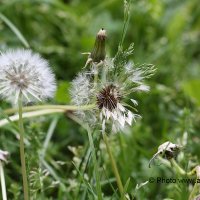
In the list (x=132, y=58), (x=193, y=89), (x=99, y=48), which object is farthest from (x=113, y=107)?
(x=132, y=58)

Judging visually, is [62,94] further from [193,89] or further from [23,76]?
[23,76]

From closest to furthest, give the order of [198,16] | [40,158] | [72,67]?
[40,158] → [72,67] → [198,16]

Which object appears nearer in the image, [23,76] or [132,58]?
[23,76]

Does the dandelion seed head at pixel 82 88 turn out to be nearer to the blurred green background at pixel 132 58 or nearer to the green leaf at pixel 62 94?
the blurred green background at pixel 132 58

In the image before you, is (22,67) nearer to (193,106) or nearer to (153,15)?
(193,106)

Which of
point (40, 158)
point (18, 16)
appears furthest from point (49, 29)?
point (40, 158)
